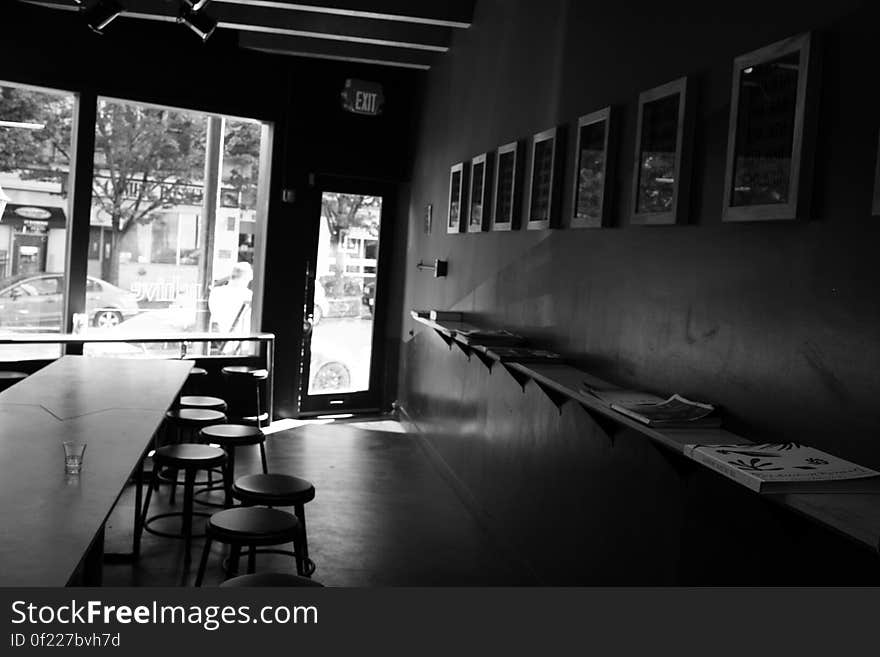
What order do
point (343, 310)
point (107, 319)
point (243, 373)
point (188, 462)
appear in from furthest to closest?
point (343, 310)
point (107, 319)
point (243, 373)
point (188, 462)

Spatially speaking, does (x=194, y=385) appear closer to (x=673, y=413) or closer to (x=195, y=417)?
(x=195, y=417)

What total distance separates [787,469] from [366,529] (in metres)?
3.46

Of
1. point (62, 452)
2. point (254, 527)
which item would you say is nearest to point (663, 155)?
point (254, 527)

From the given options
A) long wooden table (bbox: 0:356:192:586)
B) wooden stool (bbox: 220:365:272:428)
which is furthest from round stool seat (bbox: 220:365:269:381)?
long wooden table (bbox: 0:356:192:586)

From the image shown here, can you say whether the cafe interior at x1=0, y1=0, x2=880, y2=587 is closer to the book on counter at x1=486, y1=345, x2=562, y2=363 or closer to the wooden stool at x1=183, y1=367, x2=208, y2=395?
the book on counter at x1=486, y1=345, x2=562, y2=363

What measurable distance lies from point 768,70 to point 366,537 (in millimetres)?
3386

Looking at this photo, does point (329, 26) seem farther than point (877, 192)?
Yes

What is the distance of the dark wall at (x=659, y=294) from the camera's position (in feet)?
7.54

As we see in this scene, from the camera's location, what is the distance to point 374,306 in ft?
29.1

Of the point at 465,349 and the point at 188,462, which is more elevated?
the point at 465,349

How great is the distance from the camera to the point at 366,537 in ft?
16.7

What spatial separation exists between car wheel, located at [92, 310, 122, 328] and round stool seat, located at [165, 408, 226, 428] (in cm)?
222

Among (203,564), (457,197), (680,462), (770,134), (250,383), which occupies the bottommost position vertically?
(203,564)

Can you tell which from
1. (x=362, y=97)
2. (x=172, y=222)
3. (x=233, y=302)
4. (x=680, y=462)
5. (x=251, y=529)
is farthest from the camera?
(x=362, y=97)
